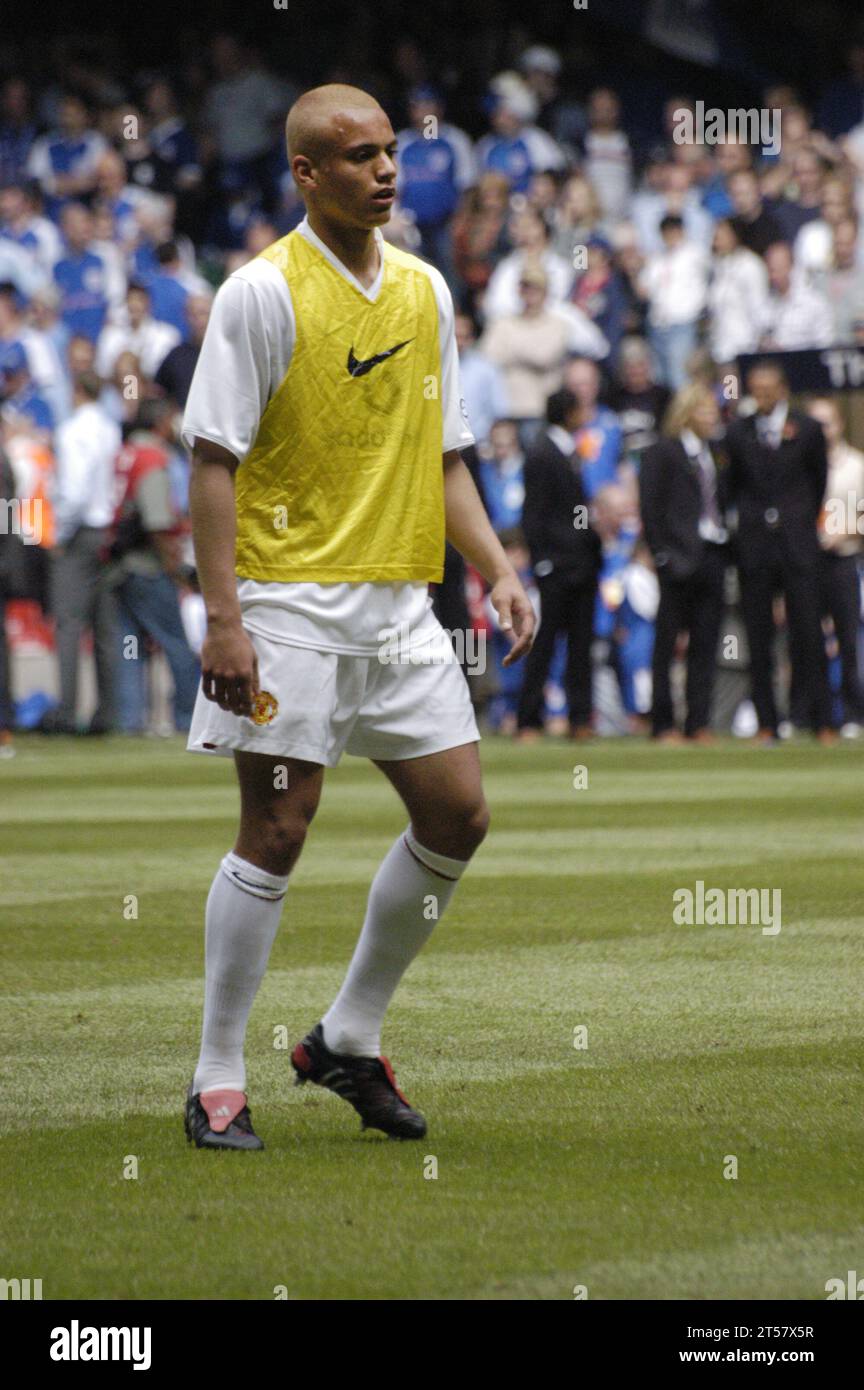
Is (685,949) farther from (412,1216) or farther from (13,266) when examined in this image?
(13,266)

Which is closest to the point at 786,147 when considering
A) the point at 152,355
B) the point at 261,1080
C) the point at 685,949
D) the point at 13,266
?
the point at 152,355

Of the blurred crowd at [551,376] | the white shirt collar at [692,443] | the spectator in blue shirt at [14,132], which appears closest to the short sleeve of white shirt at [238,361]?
the blurred crowd at [551,376]

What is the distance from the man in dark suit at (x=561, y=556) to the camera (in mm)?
17359

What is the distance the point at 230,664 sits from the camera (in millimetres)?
4902

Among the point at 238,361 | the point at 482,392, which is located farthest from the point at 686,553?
the point at 238,361

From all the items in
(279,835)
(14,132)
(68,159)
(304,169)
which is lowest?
(279,835)

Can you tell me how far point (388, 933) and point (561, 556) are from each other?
40.0ft

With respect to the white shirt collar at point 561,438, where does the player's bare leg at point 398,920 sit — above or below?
below

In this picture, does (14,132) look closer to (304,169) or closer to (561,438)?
(561,438)

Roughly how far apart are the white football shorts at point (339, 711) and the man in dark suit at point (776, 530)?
1210cm

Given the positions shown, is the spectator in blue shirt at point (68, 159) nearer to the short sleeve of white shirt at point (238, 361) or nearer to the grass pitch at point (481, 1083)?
the grass pitch at point (481, 1083)

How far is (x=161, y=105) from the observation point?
28.6m

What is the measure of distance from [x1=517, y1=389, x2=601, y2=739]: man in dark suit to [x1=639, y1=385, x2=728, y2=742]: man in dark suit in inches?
19.3

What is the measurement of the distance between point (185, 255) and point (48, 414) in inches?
149
